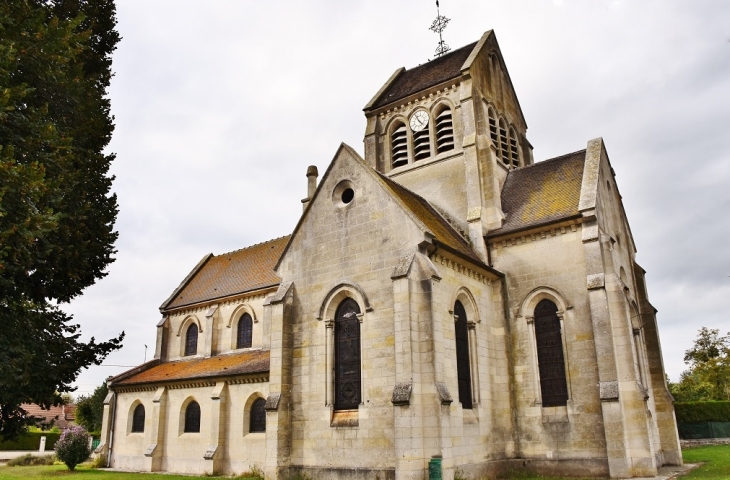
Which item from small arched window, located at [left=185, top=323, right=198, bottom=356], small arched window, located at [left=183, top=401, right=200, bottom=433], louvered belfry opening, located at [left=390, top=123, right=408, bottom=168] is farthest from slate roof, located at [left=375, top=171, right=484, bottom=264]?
small arched window, located at [left=185, top=323, right=198, bottom=356]

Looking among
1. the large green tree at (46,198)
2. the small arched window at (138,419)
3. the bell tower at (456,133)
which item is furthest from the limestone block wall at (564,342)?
the small arched window at (138,419)

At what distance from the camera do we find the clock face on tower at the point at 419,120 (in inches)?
1027

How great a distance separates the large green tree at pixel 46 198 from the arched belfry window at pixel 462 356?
10200 millimetres

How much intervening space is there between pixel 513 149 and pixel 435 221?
8.83 metres

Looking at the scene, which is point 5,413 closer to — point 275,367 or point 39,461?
point 275,367

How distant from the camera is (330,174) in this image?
66.8 feet

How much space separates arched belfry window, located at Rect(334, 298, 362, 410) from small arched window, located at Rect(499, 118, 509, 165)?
1157 centimetres

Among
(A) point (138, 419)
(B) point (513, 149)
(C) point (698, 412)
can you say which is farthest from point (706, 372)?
(A) point (138, 419)

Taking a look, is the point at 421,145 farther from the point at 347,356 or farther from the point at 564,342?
the point at 347,356

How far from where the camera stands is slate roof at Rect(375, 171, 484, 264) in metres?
19.3

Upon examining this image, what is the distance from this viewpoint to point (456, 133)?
24.7m

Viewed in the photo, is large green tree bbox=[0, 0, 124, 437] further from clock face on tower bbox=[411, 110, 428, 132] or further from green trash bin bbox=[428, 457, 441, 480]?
clock face on tower bbox=[411, 110, 428, 132]

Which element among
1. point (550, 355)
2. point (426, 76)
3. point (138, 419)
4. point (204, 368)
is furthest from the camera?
point (138, 419)

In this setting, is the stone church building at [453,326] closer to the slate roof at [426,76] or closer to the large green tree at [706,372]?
the slate roof at [426,76]
